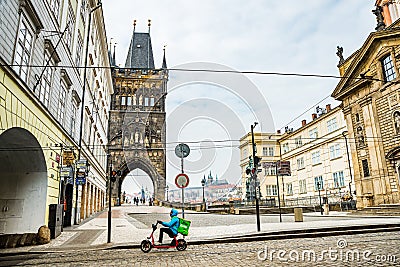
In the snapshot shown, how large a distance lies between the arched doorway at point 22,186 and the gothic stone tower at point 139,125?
133 feet

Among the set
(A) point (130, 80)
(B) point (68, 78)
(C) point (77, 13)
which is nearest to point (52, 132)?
(B) point (68, 78)

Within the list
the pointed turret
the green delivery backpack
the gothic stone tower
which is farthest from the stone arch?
the green delivery backpack

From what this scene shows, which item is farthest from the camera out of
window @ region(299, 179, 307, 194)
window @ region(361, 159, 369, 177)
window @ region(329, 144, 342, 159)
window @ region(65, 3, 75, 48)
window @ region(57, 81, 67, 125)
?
window @ region(299, 179, 307, 194)

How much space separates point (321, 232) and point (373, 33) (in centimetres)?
2236

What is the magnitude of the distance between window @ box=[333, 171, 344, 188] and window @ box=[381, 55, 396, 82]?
15914mm

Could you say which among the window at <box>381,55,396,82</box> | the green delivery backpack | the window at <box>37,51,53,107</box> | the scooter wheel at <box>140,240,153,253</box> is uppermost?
the window at <box>381,55,396,82</box>

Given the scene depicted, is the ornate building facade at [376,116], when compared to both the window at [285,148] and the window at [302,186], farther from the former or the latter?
the window at [285,148]

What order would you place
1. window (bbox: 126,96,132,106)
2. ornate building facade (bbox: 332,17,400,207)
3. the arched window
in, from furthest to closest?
window (bbox: 126,96,132,106) < ornate building facade (bbox: 332,17,400,207) < the arched window

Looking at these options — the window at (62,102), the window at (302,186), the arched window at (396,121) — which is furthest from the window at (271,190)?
the window at (62,102)

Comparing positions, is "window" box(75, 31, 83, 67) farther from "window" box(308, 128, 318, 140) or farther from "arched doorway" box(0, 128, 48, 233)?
"window" box(308, 128, 318, 140)

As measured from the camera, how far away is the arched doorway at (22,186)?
11.7 m

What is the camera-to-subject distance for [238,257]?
7988 mm

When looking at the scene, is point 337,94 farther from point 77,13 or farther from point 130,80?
point 130,80

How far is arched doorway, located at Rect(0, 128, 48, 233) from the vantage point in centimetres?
1167
